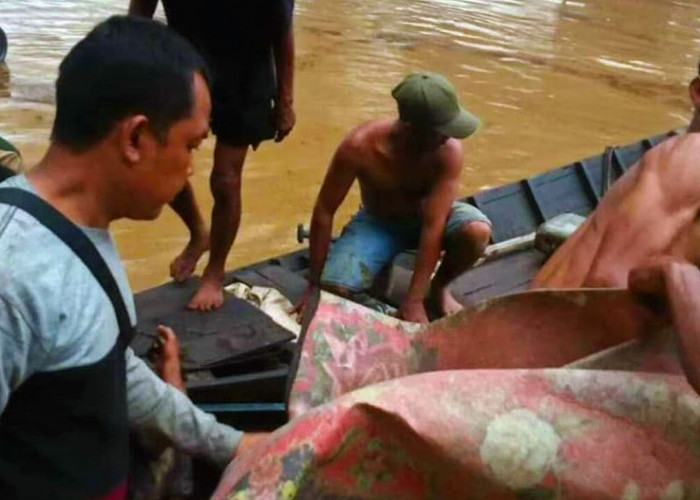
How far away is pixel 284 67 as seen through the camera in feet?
12.8

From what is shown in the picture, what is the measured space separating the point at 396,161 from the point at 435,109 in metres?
0.36

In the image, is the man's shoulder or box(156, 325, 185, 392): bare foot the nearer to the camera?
box(156, 325, 185, 392): bare foot

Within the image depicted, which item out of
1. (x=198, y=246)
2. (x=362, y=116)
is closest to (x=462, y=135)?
(x=198, y=246)

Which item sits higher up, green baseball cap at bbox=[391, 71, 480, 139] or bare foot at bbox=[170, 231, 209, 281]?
green baseball cap at bbox=[391, 71, 480, 139]

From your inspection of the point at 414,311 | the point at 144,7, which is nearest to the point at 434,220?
the point at 414,311

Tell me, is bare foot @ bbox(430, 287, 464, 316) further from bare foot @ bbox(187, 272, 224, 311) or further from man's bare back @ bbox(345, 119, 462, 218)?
bare foot @ bbox(187, 272, 224, 311)

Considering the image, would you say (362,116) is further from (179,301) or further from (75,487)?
(75,487)

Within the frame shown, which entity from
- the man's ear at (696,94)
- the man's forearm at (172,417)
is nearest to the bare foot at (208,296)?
the man's forearm at (172,417)

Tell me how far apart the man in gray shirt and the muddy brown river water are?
394cm

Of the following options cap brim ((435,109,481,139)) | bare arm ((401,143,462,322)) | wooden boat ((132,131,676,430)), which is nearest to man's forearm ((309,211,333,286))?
wooden boat ((132,131,676,430))

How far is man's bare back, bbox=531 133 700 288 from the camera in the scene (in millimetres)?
2477

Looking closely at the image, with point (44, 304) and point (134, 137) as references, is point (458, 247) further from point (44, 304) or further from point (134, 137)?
point (44, 304)

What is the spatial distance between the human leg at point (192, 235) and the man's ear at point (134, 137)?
2249mm

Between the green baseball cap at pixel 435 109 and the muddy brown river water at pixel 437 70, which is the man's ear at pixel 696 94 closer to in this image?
the green baseball cap at pixel 435 109
